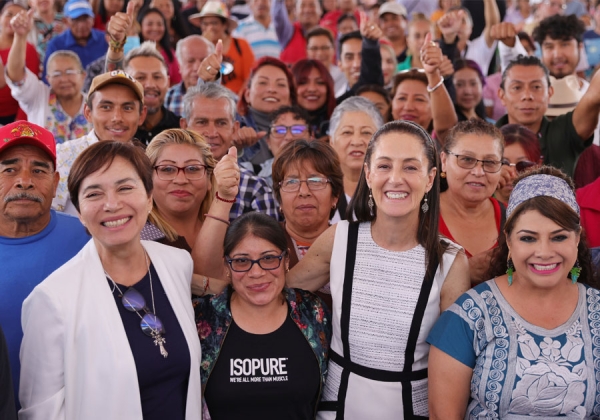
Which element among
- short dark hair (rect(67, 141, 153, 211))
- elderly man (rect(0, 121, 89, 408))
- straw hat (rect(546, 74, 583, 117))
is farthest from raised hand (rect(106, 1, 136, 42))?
straw hat (rect(546, 74, 583, 117))

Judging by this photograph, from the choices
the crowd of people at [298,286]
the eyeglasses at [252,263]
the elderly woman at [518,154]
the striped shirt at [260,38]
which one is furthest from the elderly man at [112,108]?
the striped shirt at [260,38]

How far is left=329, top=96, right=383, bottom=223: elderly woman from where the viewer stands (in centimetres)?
402

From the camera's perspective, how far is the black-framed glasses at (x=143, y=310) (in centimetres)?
246

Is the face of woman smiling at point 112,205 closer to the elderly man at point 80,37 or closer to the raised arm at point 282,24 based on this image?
the elderly man at point 80,37

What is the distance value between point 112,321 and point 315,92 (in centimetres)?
328

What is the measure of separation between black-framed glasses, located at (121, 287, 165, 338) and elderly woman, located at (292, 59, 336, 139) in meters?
3.06

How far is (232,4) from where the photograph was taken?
9977 millimetres

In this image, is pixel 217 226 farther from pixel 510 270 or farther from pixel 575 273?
pixel 575 273

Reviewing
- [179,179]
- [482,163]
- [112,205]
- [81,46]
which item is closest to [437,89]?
[482,163]

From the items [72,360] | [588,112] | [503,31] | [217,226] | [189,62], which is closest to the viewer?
[72,360]

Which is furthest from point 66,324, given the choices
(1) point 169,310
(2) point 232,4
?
(2) point 232,4

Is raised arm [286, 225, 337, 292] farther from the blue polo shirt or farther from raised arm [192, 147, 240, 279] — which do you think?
the blue polo shirt

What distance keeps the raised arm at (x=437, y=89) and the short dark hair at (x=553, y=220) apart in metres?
1.17

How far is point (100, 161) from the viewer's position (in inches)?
97.7
